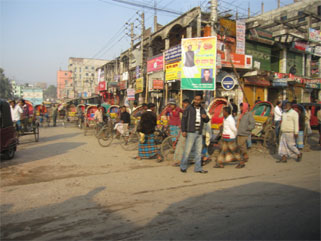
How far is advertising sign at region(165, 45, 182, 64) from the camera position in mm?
16453

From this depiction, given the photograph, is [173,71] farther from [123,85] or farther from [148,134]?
[123,85]

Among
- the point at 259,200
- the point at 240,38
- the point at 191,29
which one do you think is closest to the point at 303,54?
the point at 240,38

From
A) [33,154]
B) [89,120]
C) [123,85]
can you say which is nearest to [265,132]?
[33,154]

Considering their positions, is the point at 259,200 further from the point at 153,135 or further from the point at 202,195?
the point at 153,135

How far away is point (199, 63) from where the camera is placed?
14.8 metres

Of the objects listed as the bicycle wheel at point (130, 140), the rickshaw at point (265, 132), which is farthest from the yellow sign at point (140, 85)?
the rickshaw at point (265, 132)

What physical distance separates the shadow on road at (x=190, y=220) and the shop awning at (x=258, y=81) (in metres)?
15.2

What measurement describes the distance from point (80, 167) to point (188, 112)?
3436 mm

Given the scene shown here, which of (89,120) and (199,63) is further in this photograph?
(89,120)

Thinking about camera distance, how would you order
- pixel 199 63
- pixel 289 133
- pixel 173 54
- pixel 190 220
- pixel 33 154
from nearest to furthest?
pixel 190 220
pixel 289 133
pixel 33 154
pixel 199 63
pixel 173 54

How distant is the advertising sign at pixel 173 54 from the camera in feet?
54.0

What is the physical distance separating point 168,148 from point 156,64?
1282 cm

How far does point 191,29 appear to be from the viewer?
17.1 metres

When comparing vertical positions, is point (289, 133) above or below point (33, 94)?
below
